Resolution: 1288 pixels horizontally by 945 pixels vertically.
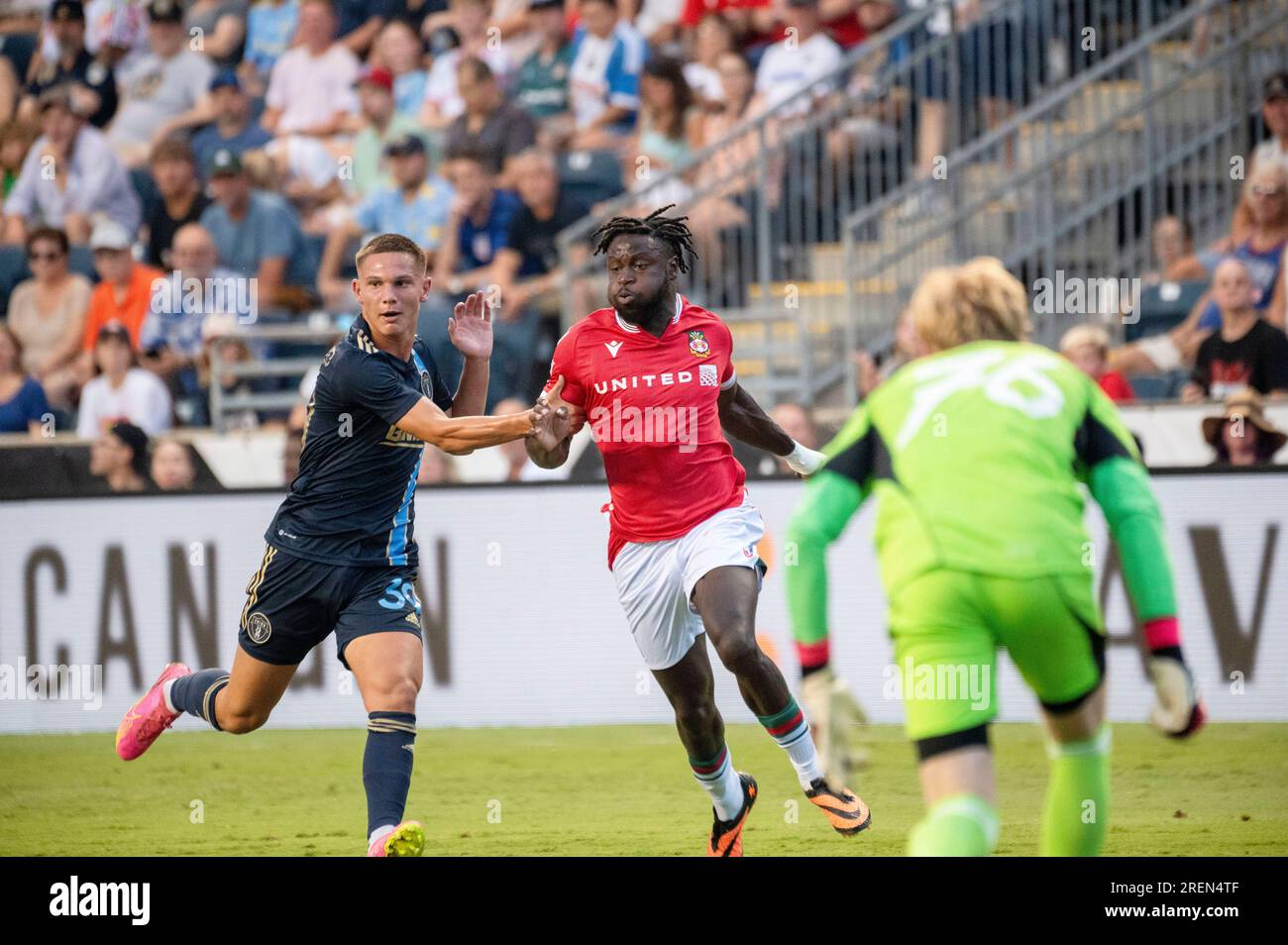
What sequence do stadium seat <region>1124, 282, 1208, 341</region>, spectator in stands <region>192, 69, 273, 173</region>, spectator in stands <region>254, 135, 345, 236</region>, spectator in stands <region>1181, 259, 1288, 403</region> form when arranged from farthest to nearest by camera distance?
spectator in stands <region>192, 69, 273, 173</region> → spectator in stands <region>254, 135, 345, 236</region> → stadium seat <region>1124, 282, 1208, 341</region> → spectator in stands <region>1181, 259, 1288, 403</region>

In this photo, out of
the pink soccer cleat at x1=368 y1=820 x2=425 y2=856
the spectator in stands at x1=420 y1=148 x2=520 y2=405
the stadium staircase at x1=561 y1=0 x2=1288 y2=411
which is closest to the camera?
the pink soccer cleat at x1=368 y1=820 x2=425 y2=856

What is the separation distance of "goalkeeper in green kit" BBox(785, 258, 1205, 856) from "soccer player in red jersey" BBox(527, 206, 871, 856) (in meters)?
2.22

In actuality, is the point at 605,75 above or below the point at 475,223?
above

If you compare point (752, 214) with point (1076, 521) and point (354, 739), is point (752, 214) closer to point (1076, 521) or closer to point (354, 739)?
point (354, 739)

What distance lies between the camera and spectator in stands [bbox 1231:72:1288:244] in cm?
1204

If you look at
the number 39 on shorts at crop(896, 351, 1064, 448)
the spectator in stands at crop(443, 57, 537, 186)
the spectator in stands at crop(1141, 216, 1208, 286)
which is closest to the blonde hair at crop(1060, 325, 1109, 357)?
the spectator in stands at crop(1141, 216, 1208, 286)

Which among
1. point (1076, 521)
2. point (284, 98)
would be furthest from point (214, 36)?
point (1076, 521)

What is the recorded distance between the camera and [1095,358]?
37.0ft

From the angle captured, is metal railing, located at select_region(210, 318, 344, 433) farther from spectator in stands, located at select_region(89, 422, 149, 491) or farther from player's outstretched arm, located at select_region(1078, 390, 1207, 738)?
player's outstretched arm, located at select_region(1078, 390, 1207, 738)

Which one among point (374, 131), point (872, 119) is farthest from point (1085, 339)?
point (374, 131)

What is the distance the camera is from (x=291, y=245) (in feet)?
47.6

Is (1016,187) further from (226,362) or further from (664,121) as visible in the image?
(226,362)

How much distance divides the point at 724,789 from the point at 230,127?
10.6 metres
